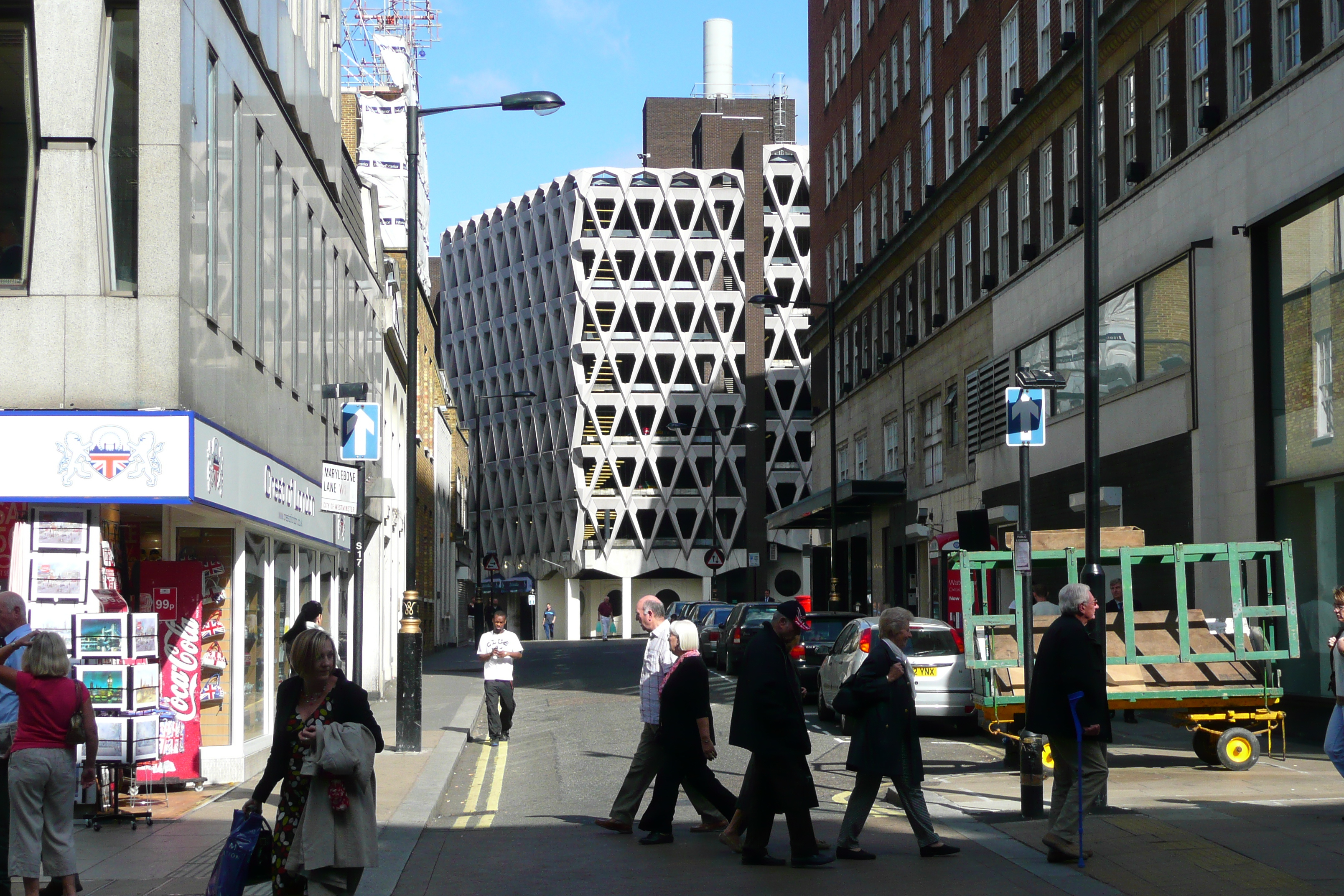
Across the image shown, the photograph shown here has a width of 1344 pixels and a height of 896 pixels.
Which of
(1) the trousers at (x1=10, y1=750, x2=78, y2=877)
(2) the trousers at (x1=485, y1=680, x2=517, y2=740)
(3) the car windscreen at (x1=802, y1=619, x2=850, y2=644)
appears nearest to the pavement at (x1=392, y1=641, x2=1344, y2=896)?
(2) the trousers at (x1=485, y1=680, x2=517, y2=740)

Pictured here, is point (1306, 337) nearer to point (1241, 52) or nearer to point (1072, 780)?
A: point (1241, 52)

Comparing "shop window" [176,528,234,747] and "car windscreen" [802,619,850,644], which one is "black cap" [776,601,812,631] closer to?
"shop window" [176,528,234,747]

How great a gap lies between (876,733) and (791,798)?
78 cm

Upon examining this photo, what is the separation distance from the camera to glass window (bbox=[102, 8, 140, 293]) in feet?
42.1

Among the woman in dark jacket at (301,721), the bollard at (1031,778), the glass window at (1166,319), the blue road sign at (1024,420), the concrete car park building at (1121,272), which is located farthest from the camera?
the glass window at (1166,319)

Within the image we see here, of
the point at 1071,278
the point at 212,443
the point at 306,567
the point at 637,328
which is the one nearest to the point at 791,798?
the point at 212,443

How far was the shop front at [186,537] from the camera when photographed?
12258mm

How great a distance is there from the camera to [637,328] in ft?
292

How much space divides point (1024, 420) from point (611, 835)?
542 centimetres

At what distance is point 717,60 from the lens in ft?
339

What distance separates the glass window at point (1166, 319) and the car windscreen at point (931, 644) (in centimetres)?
650

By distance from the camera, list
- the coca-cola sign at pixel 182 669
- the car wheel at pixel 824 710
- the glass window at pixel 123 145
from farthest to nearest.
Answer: the car wheel at pixel 824 710 → the coca-cola sign at pixel 182 669 → the glass window at pixel 123 145

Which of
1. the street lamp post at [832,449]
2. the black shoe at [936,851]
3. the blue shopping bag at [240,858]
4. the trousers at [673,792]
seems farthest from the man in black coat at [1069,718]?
the street lamp post at [832,449]

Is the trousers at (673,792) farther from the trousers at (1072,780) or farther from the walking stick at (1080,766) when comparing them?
the walking stick at (1080,766)
